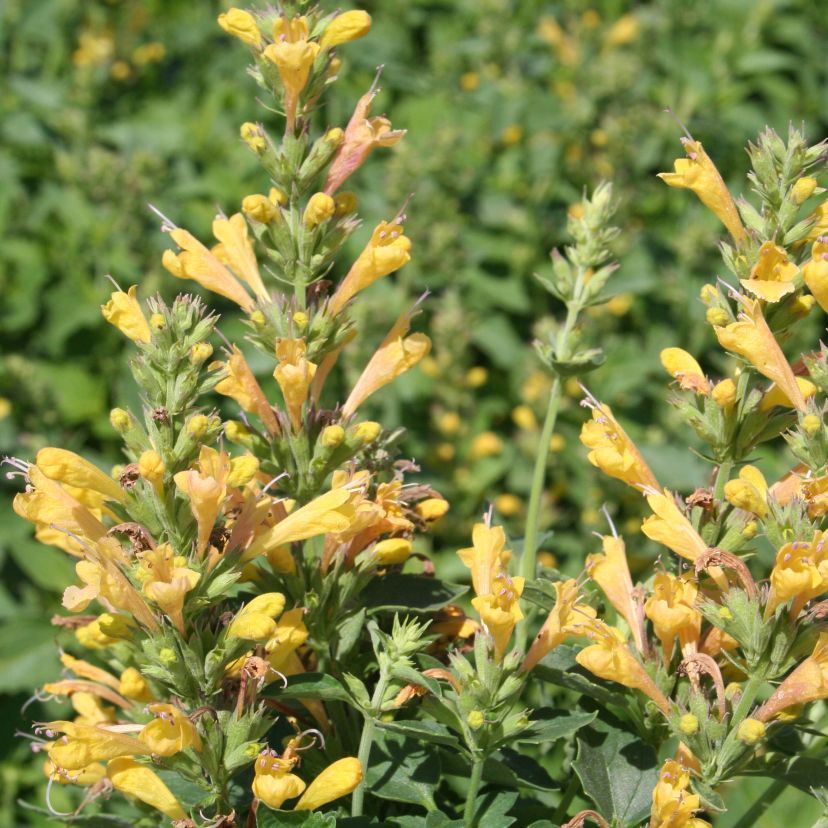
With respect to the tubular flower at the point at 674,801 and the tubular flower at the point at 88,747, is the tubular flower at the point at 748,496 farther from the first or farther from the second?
the tubular flower at the point at 88,747

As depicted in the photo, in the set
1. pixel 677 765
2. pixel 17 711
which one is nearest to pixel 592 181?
pixel 17 711

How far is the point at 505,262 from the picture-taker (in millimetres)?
5055

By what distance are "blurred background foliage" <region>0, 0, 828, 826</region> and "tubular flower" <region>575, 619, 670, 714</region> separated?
2.33 meters

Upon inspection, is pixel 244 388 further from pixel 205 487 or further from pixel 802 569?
pixel 802 569

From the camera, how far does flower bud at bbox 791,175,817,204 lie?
157cm

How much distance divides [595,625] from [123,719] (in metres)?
0.89

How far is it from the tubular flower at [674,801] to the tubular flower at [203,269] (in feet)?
2.81

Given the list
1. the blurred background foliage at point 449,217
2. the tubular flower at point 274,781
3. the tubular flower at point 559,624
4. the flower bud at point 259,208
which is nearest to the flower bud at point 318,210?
the flower bud at point 259,208

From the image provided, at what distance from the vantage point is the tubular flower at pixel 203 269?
69.4 inches

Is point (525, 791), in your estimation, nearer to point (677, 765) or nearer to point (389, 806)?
point (389, 806)

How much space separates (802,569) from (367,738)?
57cm

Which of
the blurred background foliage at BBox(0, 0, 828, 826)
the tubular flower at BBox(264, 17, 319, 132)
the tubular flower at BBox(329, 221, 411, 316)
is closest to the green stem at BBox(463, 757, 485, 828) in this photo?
the tubular flower at BBox(329, 221, 411, 316)

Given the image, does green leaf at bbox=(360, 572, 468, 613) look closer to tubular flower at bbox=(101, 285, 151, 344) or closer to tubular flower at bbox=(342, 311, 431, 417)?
tubular flower at bbox=(342, 311, 431, 417)

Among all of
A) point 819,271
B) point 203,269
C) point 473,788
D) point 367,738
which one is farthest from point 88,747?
point 819,271
